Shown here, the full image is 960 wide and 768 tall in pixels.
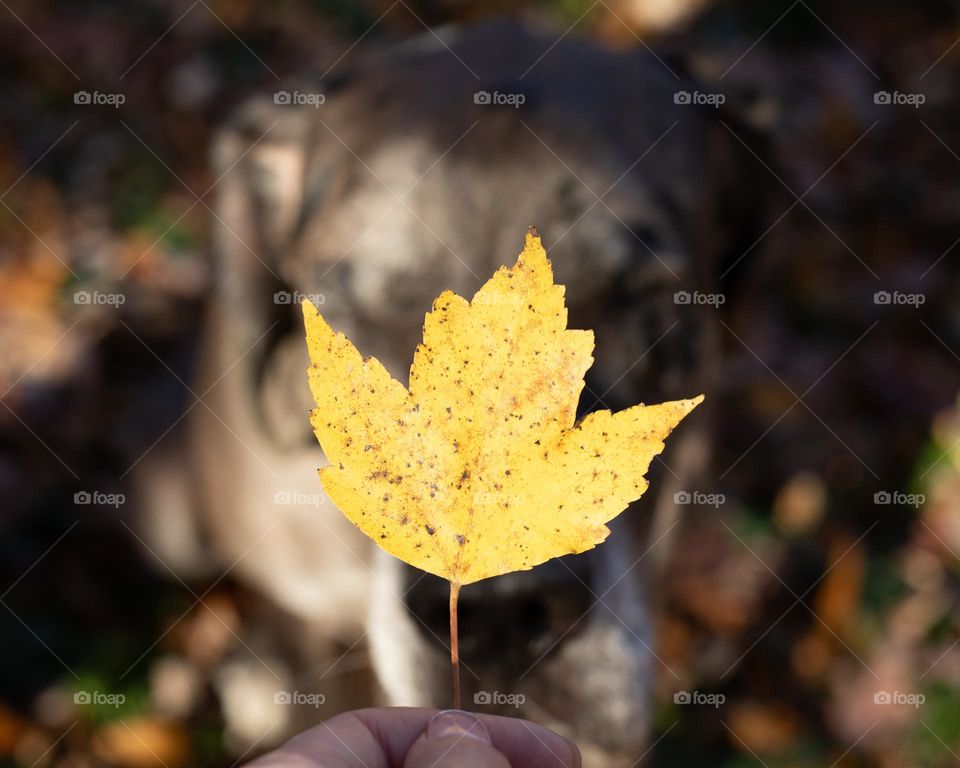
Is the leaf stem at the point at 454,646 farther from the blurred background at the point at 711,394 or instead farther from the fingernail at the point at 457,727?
the blurred background at the point at 711,394

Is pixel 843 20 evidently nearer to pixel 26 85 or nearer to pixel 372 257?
pixel 372 257

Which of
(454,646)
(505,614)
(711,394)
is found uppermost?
(454,646)

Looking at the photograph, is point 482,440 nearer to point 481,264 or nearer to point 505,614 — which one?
point 505,614

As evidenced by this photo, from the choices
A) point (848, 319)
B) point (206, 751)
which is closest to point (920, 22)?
point (848, 319)

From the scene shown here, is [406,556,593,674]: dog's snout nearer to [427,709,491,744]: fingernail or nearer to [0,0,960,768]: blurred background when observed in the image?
[427,709,491,744]: fingernail

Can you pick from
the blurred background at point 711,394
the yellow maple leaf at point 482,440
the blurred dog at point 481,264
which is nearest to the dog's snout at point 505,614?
the blurred dog at point 481,264

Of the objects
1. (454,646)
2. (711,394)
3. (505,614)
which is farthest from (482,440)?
(711,394)

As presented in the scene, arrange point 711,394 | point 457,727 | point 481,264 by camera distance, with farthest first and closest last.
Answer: point 711,394 < point 481,264 < point 457,727
